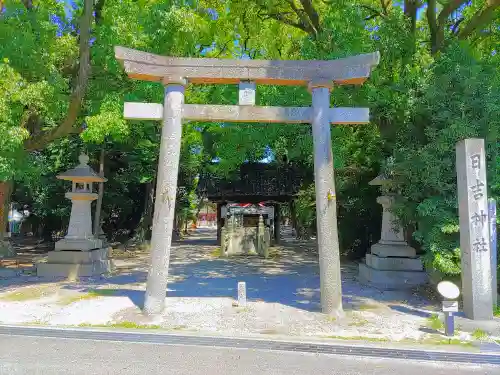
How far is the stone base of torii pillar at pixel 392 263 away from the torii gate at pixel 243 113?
3436 mm

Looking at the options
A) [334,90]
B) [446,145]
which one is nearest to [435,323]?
[446,145]

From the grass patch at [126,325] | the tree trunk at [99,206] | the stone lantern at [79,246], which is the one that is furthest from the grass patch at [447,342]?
the tree trunk at [99,206]

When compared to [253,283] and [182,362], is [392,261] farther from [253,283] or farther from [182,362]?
[182,362]

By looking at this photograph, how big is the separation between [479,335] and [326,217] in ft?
9.93

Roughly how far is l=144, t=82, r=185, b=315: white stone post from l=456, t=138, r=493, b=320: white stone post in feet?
17.3

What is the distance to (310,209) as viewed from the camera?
661 inches

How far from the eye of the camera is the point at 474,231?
6.88 m

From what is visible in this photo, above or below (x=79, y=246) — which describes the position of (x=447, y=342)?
below

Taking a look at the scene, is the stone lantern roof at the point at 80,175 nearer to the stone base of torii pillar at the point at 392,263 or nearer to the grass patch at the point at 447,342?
the stone base of torii pillar at the point at 392,263

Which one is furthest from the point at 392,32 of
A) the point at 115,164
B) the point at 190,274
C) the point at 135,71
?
the point at 115,164

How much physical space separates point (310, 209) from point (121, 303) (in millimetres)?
10299

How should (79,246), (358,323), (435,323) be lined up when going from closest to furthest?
(435,323) → (358,323) → (79,246)

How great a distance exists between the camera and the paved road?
15.5 ft

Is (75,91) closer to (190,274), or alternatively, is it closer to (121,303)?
(121,303)
